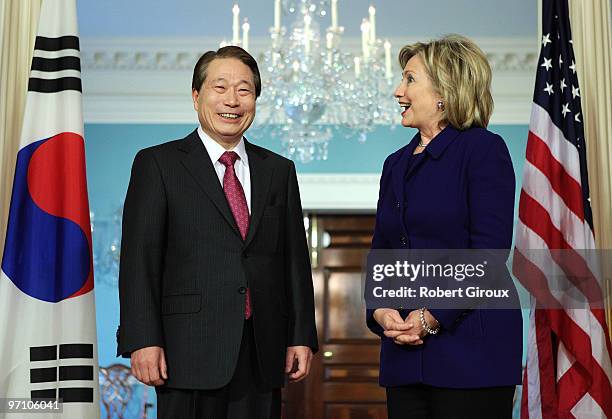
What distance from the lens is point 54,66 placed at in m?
2.61

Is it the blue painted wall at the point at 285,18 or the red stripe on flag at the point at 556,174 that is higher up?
the blue painted wall at the point at 285,18

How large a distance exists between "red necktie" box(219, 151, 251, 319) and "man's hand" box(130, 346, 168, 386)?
14.6 inches

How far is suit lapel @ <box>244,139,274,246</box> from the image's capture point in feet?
7.18

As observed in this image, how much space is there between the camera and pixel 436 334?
2.05m

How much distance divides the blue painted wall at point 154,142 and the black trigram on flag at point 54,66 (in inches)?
152

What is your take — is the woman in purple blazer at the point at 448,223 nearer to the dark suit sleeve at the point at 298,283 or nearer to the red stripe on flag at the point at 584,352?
the dark suit sleeve at the point at 298,283

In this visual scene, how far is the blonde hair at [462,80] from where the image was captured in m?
2.17

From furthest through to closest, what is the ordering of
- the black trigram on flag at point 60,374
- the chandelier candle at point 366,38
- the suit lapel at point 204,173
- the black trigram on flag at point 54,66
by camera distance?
the chandelier candle at point 366,38 < the black trigram on flag at point 54,66 < the black trigram on flag at point 60,374 < the suit lapel at point 204,173

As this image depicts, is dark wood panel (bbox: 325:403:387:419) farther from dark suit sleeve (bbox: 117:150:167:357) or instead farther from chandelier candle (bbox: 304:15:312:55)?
dark suit sleeve (bbox: 117:150:167:357)

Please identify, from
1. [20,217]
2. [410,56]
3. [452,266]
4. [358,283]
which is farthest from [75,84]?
[358,283]

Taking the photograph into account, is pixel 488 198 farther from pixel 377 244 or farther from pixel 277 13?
pixel 277 13

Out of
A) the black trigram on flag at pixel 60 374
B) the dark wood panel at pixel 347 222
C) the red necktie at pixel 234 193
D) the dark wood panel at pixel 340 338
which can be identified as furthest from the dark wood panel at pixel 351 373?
the red necktie at pixel 234 193

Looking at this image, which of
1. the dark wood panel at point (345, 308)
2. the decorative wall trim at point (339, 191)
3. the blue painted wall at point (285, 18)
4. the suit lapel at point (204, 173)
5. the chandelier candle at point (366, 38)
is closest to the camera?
the suit lapel at point (204, 173)

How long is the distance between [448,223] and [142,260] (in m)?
0.77
